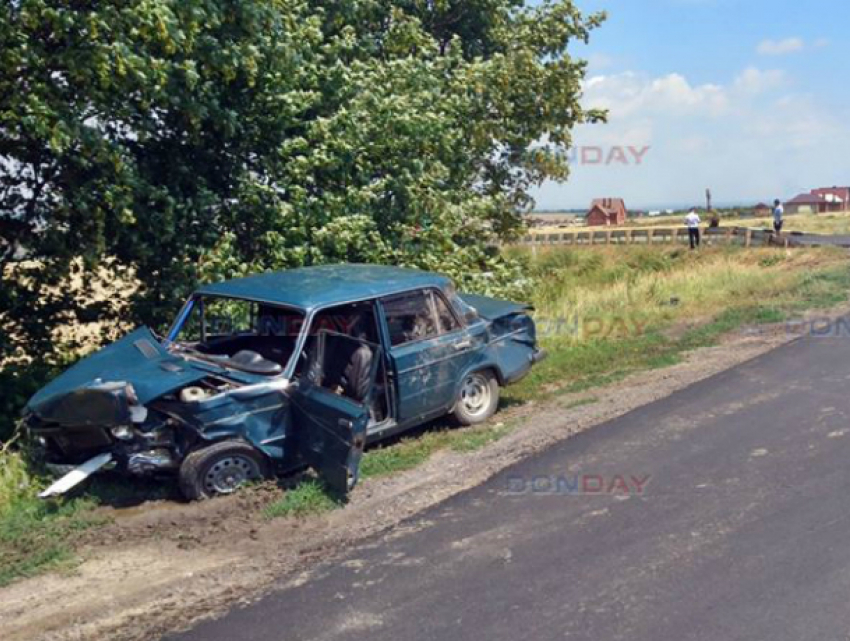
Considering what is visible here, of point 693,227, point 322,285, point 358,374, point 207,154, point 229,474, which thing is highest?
point 207,154

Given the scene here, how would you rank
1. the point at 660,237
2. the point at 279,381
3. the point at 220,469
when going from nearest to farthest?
1. the point at 220,469
2. the point at 279,381
3. the point at 660,237

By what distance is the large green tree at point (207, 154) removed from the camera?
27.0 feet

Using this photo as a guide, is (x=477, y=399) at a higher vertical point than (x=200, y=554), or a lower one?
higher

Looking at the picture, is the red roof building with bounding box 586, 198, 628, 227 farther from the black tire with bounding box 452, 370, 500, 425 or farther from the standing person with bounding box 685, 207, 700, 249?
the black tire with bounding box 452, 370, 500, 425

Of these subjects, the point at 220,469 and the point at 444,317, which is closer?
the point at 220,469

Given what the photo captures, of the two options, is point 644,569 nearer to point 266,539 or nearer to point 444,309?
point 266,539

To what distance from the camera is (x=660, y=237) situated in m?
38.3

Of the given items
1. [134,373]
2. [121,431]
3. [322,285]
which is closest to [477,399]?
[322,285]

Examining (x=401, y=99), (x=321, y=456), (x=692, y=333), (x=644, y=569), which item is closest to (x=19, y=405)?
(x=321, y=456)

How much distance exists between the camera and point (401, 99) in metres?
11.9

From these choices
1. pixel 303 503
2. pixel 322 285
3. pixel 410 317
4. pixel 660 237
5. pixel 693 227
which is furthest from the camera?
pixel 660 237

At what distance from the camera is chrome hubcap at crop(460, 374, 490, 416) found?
29.8 feet

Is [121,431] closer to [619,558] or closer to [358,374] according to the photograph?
[358,374]

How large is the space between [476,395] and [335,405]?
108 inches
